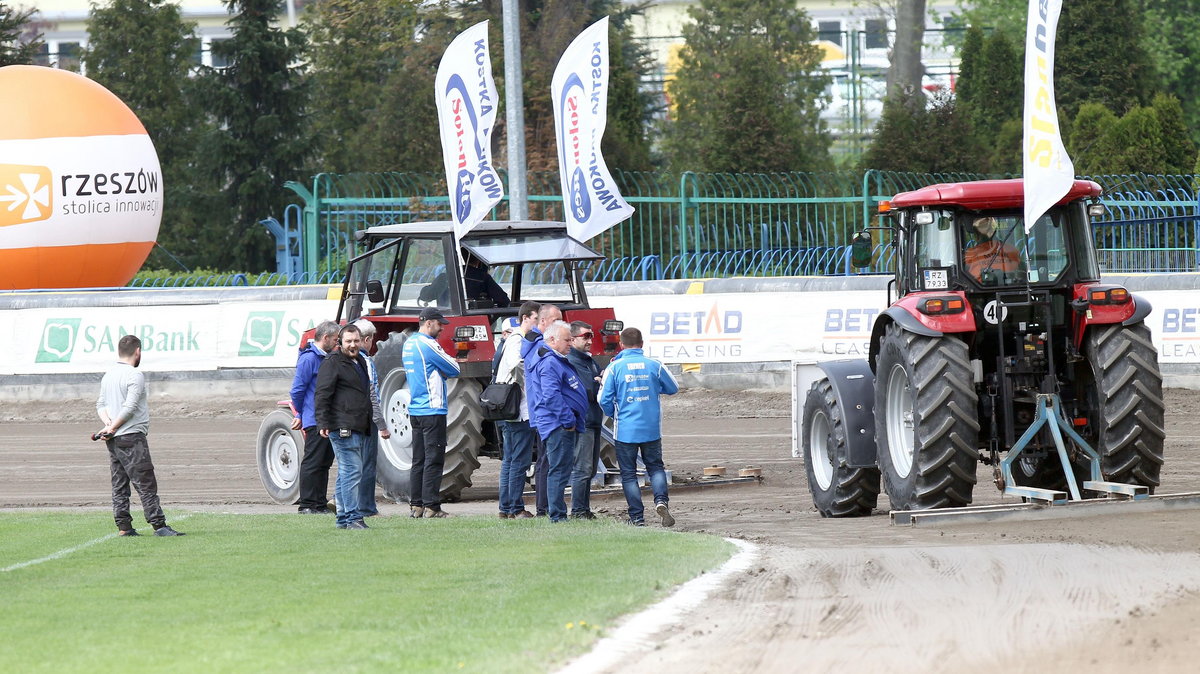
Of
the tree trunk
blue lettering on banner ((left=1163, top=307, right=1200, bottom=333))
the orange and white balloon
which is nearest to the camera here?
blue lettering on banner ((left=1163, top=307, right=1200, bottom=333))

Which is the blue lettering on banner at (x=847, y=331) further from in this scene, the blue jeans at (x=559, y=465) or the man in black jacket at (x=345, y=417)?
the man in black jacket at (x=345, y=417)

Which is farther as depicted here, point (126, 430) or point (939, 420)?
point (126, 430)

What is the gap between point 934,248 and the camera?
12.2 m

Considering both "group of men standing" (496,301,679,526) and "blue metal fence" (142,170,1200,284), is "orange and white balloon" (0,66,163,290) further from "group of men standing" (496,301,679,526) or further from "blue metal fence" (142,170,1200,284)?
"group of men standing" (496,301,679,526)

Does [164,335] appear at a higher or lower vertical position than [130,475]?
higher

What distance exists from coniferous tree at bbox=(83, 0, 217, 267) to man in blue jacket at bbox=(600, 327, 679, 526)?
32025mm

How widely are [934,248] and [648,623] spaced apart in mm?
5202

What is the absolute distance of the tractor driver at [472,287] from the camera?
49.0 feet

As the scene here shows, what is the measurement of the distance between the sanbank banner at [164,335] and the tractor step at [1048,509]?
13.7m

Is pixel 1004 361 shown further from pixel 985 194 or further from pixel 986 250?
pixel 985 194

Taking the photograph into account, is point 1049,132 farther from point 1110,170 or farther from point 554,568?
point 1110,170

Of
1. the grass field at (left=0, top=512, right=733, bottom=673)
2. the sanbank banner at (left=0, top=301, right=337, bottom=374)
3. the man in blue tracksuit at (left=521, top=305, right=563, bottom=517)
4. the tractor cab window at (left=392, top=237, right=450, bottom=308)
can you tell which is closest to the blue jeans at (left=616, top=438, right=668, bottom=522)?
the grass field at (left=0, top=512, right=733, bottom=673)

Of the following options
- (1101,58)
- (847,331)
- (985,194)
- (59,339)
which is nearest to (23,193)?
(59,339)

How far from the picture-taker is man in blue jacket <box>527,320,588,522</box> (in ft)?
42.1
